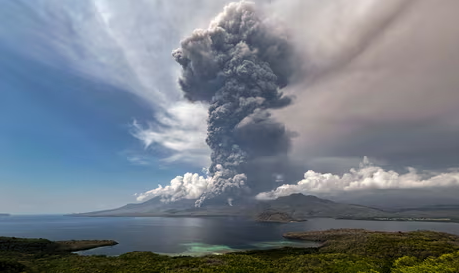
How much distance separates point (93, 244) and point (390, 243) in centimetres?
17559

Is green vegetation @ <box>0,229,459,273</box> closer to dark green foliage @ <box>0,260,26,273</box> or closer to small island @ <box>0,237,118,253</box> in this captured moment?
dark green foliage @ <box>0,260,26,273</box>

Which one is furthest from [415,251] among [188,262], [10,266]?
[10,266]

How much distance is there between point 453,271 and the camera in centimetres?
4706

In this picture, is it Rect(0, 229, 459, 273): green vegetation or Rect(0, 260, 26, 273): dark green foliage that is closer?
Rect(0, 229, 459, 273): green vegetation

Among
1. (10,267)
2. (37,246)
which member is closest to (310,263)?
(10,267)

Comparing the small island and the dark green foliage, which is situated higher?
the dark green foliage

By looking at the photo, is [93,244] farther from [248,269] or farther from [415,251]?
[415,251]

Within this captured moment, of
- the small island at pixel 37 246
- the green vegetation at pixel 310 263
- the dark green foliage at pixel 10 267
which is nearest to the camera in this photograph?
the green vegetation at pixel 310 263

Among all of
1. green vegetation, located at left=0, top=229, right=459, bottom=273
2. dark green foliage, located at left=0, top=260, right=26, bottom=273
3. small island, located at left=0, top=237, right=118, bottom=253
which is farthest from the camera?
small island, located at left=0, top=237, right=118, bottom=253

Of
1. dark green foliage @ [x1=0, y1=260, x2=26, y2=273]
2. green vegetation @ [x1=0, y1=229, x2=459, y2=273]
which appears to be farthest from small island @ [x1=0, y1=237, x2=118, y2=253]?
dark green foliage @ [x1=0, y1=260, x2=26, y2=273]

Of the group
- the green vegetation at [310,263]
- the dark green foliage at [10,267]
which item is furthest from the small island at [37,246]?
the dark green foliage at [10,267]

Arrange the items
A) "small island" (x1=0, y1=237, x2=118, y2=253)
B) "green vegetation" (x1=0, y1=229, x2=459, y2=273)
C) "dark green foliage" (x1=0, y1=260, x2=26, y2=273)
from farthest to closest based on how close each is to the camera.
Result: "small island" (x1=0, y1=237, x2=118, y2=253) < "dark green foliage" (x1=0, y1=260, x2=26, y2=273) < "green vegetation" (x1=0, y1=229, x2=459, y2=273)

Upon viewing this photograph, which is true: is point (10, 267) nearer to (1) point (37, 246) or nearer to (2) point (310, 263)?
(1) point (37, 246)

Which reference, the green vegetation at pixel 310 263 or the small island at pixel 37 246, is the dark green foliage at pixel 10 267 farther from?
the small island at pixel 37 246
